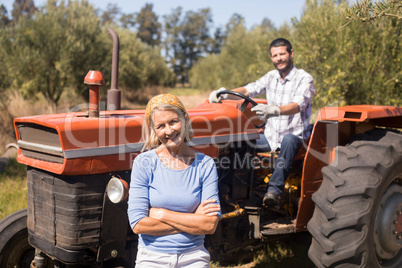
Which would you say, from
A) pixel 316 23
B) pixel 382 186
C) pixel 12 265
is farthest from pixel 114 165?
pixel 316 23

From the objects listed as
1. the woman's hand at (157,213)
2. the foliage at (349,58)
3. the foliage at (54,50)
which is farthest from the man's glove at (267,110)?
the foliage at (54,50)

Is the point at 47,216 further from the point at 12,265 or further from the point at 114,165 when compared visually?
the point at 12,265

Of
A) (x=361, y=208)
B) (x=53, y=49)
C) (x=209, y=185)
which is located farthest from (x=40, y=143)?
(x=53, y=49)

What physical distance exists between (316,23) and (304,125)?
6998 millimetres

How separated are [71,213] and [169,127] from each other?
97cm

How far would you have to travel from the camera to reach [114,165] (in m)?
2.60

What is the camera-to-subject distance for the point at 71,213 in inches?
97.5

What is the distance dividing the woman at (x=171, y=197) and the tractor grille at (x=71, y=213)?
2.11 feet

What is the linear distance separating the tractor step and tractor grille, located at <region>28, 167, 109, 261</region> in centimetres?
141

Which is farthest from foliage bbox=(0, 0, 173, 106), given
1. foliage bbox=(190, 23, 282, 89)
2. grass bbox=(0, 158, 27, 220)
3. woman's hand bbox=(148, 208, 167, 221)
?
woman's hand bbox=(148, 208, 167, 221)

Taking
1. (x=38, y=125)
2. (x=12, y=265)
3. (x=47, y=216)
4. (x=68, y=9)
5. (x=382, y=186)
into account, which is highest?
(x=68, y=9)

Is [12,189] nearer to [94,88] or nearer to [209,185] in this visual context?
[94,88]

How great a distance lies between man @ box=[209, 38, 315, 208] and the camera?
3.27 meters

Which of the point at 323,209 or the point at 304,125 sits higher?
the point at 304,125
